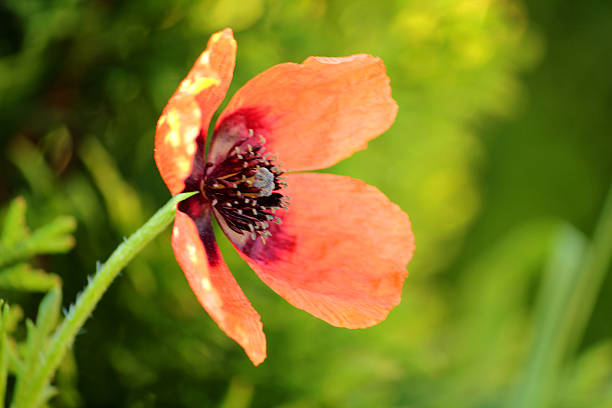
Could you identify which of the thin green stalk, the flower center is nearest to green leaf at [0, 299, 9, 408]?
the flower center

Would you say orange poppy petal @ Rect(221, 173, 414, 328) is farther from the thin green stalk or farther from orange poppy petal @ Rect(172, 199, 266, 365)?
the thin green stalk

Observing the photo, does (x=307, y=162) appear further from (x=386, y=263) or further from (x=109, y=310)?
(x=109, y=310)

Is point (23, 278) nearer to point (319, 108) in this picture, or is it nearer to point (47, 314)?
point (47, 314)

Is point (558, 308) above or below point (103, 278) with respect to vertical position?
below

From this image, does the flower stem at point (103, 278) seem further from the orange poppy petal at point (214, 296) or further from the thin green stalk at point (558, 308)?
the thin green stalk at point (558, 308)

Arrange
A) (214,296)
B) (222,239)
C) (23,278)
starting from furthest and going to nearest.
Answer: (222,239) → (23,278) → (214,296)

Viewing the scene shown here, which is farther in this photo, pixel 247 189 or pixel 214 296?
pixel 247 189

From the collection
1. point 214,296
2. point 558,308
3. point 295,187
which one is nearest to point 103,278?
point 214,296

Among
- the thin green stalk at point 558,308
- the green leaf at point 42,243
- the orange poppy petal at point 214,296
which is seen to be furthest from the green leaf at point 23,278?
the thin green stalk at point 558,308
